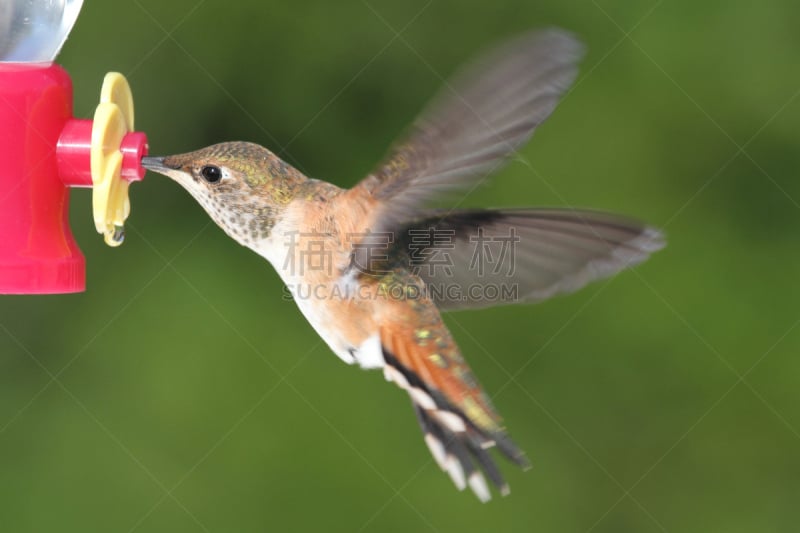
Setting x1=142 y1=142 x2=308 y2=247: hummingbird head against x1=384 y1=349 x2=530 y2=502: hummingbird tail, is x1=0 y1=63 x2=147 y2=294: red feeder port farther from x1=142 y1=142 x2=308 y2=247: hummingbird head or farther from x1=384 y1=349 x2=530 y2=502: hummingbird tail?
x1=384 y1=349 x2=530 y2=502: hummingbird tail

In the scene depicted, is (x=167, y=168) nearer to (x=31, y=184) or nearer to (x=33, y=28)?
(x=31, y=184)

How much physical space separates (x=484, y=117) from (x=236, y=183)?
21.5 inches

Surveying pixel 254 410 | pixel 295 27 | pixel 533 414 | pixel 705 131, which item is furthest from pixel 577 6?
pixel 254 410

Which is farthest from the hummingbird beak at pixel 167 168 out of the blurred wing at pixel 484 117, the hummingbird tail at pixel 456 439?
the hummingbird tail at pixel 456 439

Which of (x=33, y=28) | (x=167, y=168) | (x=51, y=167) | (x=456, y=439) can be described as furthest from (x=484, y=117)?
(x=33, y=28)

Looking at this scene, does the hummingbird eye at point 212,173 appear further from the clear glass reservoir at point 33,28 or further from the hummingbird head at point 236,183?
the clear glass reservoir at point 33,28

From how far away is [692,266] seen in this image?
3.71m

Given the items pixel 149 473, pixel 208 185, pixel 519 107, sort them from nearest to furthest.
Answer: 1. pixel 519 107
2. pixel 208 185
3. pixel 149 473

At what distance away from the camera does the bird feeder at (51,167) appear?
211 centimetres

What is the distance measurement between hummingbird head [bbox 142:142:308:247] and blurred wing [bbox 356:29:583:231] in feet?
0.99

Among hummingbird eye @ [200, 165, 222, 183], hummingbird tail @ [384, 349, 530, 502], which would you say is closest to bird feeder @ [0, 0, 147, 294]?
hummingbird eye @ [200, 165, 222, 183]

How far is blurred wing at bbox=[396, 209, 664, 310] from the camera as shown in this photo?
209cm

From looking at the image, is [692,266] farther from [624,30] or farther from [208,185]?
[208,185]

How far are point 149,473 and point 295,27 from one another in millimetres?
1656
